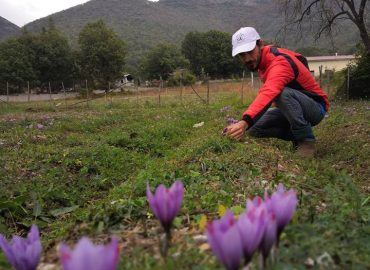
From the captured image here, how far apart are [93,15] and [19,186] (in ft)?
525

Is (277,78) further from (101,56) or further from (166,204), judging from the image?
(101,56)

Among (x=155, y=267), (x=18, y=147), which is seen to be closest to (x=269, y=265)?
(x=155, y=267)

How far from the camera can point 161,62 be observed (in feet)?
272

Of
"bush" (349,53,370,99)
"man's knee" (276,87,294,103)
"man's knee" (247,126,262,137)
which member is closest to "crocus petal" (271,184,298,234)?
"man's knee" (276,87,294,103)

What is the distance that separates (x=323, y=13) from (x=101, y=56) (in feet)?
171

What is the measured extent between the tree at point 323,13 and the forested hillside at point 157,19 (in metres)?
94.3

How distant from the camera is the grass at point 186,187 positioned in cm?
188

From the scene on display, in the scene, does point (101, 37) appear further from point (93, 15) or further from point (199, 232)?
point (93, 15)

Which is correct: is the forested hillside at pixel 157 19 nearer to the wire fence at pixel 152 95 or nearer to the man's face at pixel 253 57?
the wire fence at pixel 152 95

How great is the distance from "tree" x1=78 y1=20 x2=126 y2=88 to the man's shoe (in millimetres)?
66209

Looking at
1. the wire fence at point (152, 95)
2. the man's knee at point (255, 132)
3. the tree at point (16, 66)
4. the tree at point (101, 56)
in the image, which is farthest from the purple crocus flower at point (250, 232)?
the tree at point (16, 66)

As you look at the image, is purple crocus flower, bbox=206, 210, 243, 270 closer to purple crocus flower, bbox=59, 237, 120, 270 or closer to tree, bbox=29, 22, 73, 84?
purple crocus flower, bbox=59, 237, 120, 270

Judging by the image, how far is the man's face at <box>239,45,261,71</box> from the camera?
15.5ft

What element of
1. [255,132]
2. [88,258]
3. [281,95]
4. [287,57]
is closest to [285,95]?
[281,95]
